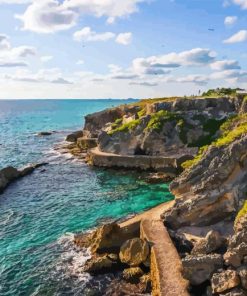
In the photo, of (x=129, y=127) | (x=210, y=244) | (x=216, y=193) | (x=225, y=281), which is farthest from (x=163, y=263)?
(x=129, y=127)

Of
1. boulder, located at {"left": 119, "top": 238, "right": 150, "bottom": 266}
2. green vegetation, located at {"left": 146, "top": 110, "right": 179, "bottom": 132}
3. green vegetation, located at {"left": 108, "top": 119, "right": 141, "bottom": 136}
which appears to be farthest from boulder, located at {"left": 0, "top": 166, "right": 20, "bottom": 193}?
boulder, located at {"left": 119, "top": 238, "right": 150, "bottom": 266}

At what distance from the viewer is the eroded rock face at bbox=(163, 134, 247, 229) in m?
38.1

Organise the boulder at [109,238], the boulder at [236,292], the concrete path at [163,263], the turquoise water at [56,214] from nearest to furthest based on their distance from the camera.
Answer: the boulder at [236,292] < the concrete path at [163,263] < the turquoise water at [56,214] < the boulder at [109,238]

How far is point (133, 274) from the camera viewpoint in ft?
110

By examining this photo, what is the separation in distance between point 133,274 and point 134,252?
2.23 meters

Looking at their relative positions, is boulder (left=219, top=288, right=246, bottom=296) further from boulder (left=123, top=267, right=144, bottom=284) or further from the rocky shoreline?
boulder (left=123, top=267, right=144, bottom=284)

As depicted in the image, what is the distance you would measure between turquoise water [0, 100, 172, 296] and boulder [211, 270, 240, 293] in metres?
10.5

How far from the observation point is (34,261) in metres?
37.8

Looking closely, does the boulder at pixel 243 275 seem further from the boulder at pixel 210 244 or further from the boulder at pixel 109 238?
the boulder at pixel 109 238

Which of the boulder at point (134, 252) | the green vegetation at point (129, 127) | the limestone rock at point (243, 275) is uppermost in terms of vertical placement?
the green vegetation at point (129, 127)

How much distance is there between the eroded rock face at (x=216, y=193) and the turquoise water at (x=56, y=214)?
9.81 metres

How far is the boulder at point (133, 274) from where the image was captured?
3306cm

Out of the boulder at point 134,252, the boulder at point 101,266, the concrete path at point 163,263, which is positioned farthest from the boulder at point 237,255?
the boulder at point 101,266

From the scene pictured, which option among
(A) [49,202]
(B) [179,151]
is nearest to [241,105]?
(B) [179,151]
